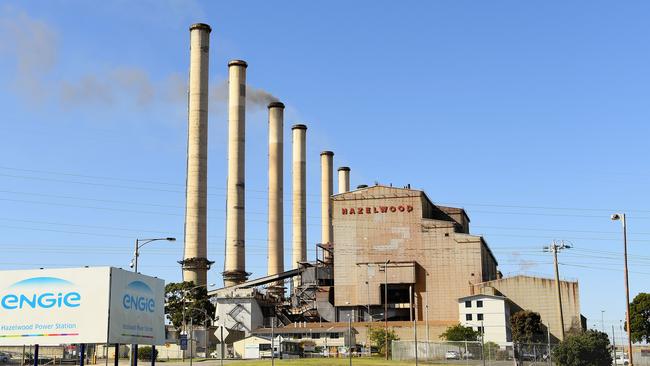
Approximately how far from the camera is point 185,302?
4993 inches

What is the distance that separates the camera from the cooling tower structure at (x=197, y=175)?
133 m

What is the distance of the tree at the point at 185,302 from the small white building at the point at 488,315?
4722 centimetres

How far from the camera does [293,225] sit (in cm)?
17812

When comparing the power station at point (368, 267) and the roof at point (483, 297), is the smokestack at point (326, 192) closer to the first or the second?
the power station at point (368, 267)

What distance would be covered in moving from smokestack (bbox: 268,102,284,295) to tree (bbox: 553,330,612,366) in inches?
4092

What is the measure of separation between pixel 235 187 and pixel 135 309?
366 feet

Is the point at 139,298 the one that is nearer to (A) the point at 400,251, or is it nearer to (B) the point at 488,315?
(B) the point at 488,315

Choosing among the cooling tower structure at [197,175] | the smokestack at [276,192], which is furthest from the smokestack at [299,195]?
the cooling tower structure at [197,175]

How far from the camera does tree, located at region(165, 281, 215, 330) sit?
412 feet

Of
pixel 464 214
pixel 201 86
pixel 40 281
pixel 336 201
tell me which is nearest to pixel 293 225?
pixel 336 201

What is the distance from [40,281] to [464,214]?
150503mm

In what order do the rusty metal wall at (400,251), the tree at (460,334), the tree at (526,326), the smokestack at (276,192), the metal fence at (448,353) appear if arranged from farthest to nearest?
the smokestack at (276,192) → the rusty metal wall at (400,251) → the tree at (526,326) → the tree at (460,334) → the metal fence at (448,353)

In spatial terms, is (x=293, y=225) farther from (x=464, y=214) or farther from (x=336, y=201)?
(x=464, y=214)

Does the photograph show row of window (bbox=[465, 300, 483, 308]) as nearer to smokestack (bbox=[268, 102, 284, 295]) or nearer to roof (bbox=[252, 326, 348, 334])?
roof (bbox=[252, 326, 348, 334])
